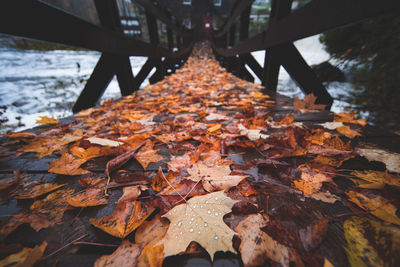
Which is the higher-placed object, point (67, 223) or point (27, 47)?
point (27, 47)

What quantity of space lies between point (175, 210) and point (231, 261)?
0.68ft

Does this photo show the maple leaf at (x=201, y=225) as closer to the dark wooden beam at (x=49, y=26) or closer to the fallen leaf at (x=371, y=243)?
the fallen leaf at (x=371, y=243)

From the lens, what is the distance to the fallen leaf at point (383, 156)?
0.67 meters

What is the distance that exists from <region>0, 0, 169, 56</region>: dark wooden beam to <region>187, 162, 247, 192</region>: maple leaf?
4.48ft

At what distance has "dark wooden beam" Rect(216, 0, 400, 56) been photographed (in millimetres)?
802

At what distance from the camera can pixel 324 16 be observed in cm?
109

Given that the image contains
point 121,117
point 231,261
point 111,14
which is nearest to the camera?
point 231,261

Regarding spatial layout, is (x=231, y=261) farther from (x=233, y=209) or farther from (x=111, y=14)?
(x=111, y=14)

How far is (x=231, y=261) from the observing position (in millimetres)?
411

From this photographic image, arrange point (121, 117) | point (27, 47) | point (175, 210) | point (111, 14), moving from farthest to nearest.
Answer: point (27, 47) < point (111, 14) < point (121, 117) < point (175, 210)

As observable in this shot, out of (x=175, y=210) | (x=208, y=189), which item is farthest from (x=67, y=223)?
(x=208, y=189)

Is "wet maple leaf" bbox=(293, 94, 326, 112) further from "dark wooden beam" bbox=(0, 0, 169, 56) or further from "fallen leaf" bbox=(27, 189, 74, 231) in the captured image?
"dark wooden beam" bbox=(0, 0, 169, 56)

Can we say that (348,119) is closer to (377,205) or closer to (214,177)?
(377,205)

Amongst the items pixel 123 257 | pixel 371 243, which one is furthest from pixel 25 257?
pixel 371 243
